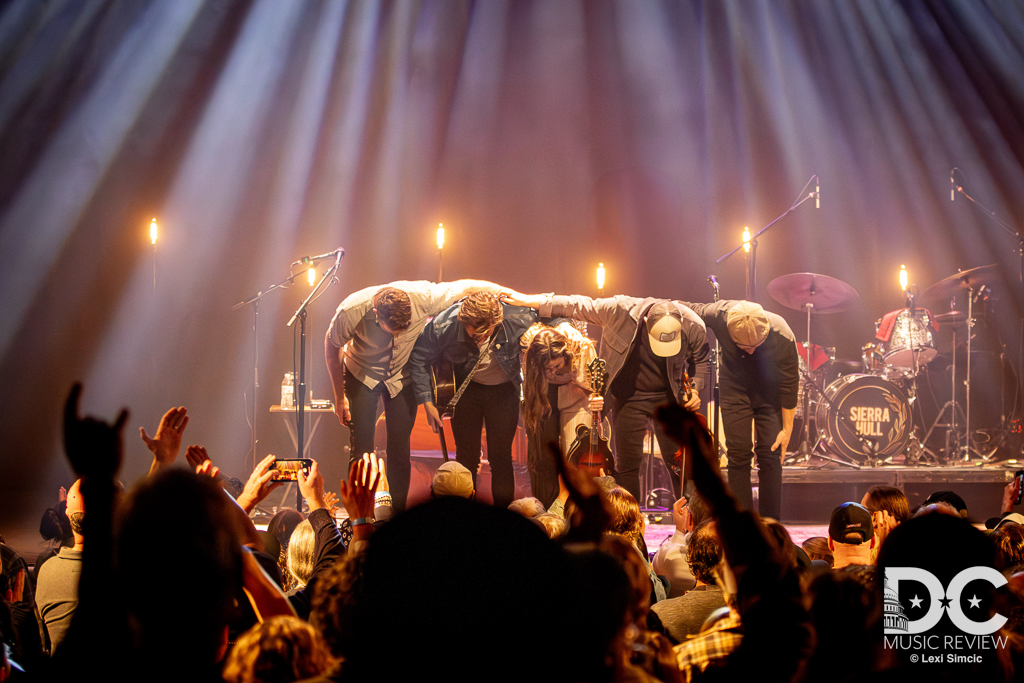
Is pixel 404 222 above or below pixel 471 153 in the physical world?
below

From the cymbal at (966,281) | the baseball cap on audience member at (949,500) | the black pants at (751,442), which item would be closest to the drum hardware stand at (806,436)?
the cymbal at (966,281)

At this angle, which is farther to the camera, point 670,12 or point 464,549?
point 670,12

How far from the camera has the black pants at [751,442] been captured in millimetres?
6156

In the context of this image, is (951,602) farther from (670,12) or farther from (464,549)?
(670,12)

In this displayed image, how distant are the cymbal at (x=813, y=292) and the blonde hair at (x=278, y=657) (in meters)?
7.85

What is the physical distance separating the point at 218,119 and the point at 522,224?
3810 millimetres

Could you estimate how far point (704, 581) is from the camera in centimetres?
232

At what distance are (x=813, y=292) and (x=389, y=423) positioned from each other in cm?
503

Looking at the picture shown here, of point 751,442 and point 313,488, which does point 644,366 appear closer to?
point 751,442

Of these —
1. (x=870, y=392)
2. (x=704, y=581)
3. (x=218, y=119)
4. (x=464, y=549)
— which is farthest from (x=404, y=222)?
(x=464, y=549)

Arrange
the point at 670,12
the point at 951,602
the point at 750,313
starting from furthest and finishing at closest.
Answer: the point at 670,12, the point at 750,313, the point at 951,602

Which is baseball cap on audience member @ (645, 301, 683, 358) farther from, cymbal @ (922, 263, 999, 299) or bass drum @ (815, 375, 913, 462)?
cymbal @ (922, 263, 999, 299)

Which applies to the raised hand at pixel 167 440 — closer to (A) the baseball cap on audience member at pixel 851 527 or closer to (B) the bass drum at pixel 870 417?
(A) the baseball cap on audience member at pixel 851 527

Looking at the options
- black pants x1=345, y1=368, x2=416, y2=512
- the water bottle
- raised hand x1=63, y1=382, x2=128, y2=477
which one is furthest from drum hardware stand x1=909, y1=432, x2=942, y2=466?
raised hand x1=63, y1=382, x2=128, y2=477
